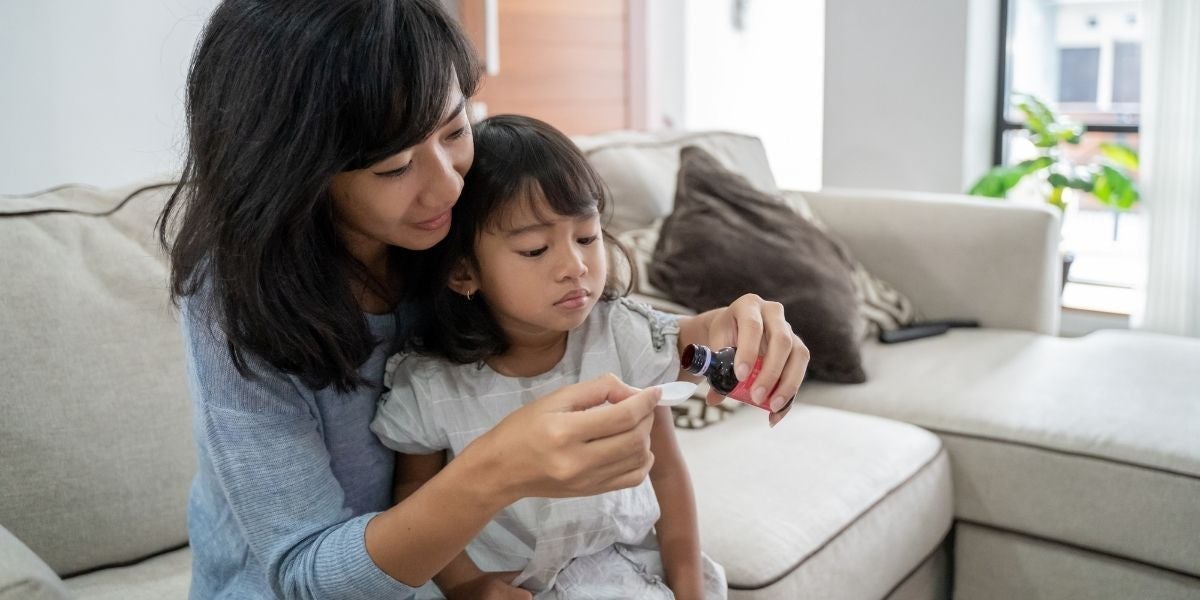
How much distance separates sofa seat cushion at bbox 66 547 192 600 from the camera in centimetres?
123

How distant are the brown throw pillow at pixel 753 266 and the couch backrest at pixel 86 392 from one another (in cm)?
93

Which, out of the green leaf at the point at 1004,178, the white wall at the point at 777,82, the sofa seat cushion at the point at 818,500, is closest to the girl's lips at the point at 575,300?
the sofa seat cushion at the point at 818,500

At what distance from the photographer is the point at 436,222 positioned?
929 mm

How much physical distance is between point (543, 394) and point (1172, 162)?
2709mm

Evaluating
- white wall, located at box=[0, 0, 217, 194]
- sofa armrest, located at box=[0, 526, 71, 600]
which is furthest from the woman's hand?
white wall, located at box=[0, 0, 217, 194]

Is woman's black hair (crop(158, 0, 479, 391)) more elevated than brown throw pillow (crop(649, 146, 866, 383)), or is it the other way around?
woman's black hair (crop(158, 0, 479, 391))

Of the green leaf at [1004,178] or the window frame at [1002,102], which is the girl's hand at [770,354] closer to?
the green leaf at [1004,178]

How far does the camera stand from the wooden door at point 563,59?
12.1 ft

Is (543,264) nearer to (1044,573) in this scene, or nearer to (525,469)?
(525,469)

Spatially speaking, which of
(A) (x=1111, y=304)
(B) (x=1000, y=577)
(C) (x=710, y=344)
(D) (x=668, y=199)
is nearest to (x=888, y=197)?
(D) (x=668, y=199)

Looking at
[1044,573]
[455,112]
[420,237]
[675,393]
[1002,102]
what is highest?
[1002,102]

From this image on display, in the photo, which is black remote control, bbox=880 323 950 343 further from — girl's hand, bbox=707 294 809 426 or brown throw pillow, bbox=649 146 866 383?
girl's hand, bbox=707 294 809 426

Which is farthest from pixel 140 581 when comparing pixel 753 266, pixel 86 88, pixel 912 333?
pixel 86 88

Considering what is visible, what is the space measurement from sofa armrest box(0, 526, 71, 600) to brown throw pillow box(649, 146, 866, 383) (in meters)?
1.23
